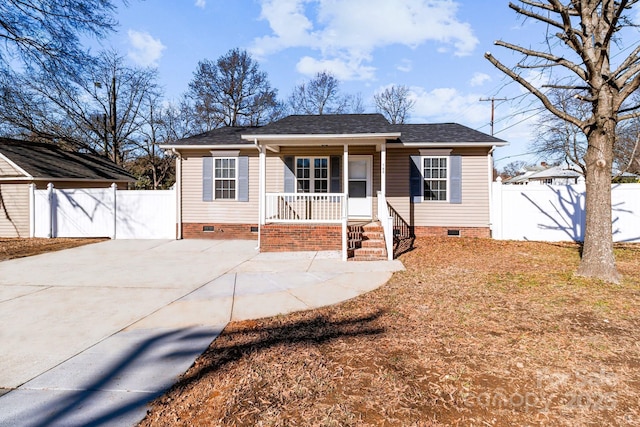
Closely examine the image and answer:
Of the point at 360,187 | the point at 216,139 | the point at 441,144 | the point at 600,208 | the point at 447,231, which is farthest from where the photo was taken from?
the point at 216,139

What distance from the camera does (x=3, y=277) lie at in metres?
6.67

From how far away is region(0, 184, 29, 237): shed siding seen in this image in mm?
12547

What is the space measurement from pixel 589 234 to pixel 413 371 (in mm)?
5426

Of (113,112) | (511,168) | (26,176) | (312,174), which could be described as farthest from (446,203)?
(511,168)

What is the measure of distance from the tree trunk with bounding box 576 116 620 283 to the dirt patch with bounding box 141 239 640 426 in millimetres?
708

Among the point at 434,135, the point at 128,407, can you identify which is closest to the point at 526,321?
the point at 128,407

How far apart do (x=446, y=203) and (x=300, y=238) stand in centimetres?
530

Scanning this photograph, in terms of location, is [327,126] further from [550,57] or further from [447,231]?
[550,57]

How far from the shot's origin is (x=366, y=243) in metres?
8.95

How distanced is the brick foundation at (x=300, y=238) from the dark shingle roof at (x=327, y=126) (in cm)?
273

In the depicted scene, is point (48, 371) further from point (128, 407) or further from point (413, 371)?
point (413, 371)

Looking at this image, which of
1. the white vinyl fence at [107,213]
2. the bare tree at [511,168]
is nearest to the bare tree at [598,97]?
the white vinyl fence at [107,213]

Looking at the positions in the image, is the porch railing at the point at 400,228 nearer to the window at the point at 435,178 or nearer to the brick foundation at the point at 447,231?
the brick foundation at the point at 447,231

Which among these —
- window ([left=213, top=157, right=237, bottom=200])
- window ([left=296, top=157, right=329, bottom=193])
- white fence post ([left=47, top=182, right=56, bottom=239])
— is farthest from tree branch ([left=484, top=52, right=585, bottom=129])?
white fence post ([left=47, top=182, right=56, bottom=239])
